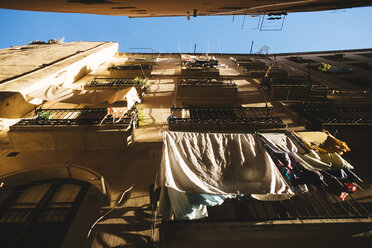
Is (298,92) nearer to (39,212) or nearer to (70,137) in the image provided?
(70,137)

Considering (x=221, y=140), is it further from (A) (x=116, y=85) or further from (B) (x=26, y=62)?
(B) (x=26, y=62)

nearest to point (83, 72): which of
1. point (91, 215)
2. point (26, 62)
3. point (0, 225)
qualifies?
point (26, 62)

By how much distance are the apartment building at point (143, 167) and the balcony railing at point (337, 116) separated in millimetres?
83

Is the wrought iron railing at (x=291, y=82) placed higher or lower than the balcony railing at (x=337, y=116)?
higher

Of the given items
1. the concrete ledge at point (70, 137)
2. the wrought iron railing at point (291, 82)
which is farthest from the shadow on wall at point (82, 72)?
the wrought iron railing at point (291, 82)

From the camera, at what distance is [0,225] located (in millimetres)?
7434

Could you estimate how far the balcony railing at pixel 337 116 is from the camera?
966 cm

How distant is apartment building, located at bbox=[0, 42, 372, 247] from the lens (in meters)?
5.57

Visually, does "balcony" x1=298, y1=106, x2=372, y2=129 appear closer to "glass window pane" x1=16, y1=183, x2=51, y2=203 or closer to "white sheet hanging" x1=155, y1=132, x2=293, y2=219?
"white sheet hanging" x1=155, y1=132, x2=293, y2=219

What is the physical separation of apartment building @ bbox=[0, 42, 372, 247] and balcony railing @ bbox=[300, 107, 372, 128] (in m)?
0.08

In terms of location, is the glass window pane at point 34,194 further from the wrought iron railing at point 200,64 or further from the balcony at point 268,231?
the wrought iron railing at point 200,64

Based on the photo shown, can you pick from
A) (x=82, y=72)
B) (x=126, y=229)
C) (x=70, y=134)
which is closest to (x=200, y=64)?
(x=82, y=72)

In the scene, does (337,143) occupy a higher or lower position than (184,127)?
higher

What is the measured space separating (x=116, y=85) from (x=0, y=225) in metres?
11.0
